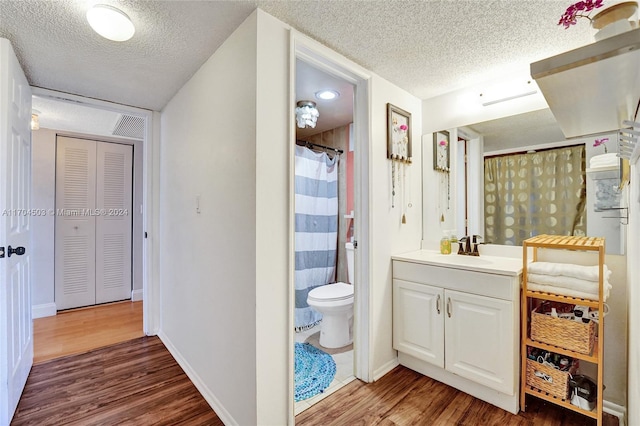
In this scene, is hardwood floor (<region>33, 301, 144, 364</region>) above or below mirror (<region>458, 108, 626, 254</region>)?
below

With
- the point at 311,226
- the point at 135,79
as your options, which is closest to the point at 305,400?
the point at 311,226

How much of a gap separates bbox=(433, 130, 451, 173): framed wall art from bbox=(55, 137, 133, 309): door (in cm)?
378

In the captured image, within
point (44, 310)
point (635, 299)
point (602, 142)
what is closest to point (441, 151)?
point (602, 142)

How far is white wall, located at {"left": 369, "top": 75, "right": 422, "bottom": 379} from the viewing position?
2.10 meters

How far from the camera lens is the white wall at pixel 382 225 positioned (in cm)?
210

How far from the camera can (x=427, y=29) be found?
1.58 meters

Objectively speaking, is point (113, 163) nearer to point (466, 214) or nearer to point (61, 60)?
point (61, 60)

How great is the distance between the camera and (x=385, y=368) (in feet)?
7.13

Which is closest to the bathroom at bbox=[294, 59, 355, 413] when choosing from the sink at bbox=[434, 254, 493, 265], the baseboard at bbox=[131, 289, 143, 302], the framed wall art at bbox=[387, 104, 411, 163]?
the framed wall art at bbox=[387, 104, 411, 163]

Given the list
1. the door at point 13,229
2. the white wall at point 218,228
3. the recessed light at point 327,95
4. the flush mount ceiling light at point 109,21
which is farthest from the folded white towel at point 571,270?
the door at point 13,229

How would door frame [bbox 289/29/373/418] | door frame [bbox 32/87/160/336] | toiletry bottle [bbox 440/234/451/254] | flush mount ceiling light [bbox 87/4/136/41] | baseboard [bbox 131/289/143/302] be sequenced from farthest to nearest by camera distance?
baseboard [bbox 131/289/143/302], door frame [bbox 32/87/160/336], toiletry bottle [bbox 440/234/451/254], door frame [bbox 289/29/373/418], flush mount ceiling light [bbox 87/4/136/41]

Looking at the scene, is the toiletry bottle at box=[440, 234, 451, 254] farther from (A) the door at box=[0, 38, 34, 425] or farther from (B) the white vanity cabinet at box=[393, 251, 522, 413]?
(A) the door at box=[0, 38, 34, 425]

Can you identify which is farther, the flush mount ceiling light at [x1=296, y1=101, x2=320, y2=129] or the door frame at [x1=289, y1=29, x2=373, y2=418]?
the flush mount ceiling light at [x1=296, y1=101, x2=320, y2=129]

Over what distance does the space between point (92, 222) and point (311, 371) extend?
333 centimetres
